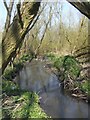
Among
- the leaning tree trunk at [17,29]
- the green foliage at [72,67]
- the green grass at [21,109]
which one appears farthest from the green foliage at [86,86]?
the leaning tree trunk at [17,29]

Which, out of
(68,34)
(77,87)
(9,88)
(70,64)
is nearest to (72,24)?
(68,34)

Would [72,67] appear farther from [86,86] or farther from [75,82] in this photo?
[86,86]

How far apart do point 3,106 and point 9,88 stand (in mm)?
3080

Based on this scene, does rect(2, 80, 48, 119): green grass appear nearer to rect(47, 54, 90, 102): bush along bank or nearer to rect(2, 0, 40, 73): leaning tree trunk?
rect(47, 54, 90, 102): bush along bank

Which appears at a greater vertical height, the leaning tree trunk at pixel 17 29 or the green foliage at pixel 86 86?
A: the leaning tree trunk at pixel 17 29

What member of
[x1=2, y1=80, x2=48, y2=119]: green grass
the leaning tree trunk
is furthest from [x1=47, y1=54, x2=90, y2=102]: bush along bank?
the leaning tree trunk

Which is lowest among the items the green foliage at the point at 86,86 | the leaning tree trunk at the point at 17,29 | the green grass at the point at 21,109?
the green grass at the point at 21,109

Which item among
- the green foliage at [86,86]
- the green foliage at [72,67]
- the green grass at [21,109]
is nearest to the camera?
the green grass at [21,109]

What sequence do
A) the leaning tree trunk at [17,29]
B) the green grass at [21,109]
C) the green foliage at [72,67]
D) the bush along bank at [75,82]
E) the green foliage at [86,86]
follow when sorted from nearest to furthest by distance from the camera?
the leaning tree trunk at [17,29] → the green grass at [21,109] → the green foliage at [86,86] → the bush along bank at [75,82] → the green foliage at [72,67]

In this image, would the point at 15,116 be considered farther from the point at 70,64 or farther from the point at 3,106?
the point at 70,64

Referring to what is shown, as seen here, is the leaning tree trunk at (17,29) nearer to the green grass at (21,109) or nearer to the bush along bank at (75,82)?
the green grass at (21,109)

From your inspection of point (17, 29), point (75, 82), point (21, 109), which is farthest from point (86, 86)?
point (17, 29)

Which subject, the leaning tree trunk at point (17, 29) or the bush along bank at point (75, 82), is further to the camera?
the bush along bank at point (75, 82)

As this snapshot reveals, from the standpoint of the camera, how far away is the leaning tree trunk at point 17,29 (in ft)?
6.23
